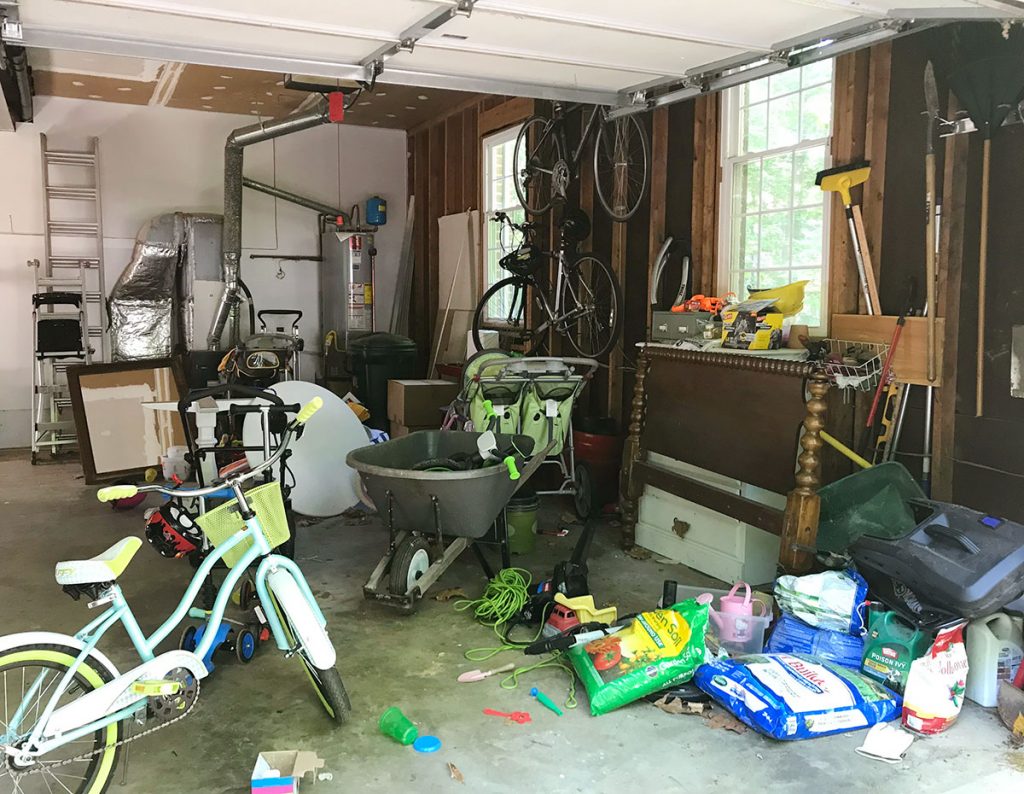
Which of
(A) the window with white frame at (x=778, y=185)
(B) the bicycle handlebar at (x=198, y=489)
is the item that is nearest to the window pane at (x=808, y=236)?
(A) the window with white frame at (x=778, y=185)

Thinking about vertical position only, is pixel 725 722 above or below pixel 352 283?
below

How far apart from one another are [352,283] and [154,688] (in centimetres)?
650

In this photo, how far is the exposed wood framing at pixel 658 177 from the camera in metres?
5.39

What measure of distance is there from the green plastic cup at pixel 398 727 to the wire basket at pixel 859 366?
2.24 meters

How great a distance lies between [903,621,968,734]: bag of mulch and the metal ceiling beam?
3325 mm

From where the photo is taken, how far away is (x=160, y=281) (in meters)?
8.01

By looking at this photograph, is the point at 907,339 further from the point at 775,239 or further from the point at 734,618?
the point at 734,618

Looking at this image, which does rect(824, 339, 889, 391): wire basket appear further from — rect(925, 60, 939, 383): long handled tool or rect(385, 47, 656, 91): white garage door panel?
rect(385, 47, 656, 91): white garage door panel

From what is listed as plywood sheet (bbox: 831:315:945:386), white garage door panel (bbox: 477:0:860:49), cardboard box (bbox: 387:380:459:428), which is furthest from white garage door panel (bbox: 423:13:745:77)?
cardboard box (bbox: 387:380:459:428)

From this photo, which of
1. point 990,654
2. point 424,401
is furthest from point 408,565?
point 424,401

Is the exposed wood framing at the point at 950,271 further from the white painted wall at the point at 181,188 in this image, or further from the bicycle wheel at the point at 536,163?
the white painted wall at the point at 181,188

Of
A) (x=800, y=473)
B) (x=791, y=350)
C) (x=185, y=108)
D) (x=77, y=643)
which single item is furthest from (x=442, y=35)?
(x=185, y=108)

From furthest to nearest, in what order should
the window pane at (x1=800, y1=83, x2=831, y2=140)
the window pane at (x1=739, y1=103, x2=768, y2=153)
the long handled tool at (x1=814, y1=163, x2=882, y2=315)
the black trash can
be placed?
the black trash can < the window pane at (x1=739, y1=103, x2=768, y2=153) < the window pane at (x1=800, y1=83, x2=831, y2=140) < the long handled tool at (x1=814, y1=163, x2=882, y2=315)

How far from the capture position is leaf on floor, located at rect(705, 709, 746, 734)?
291cm
